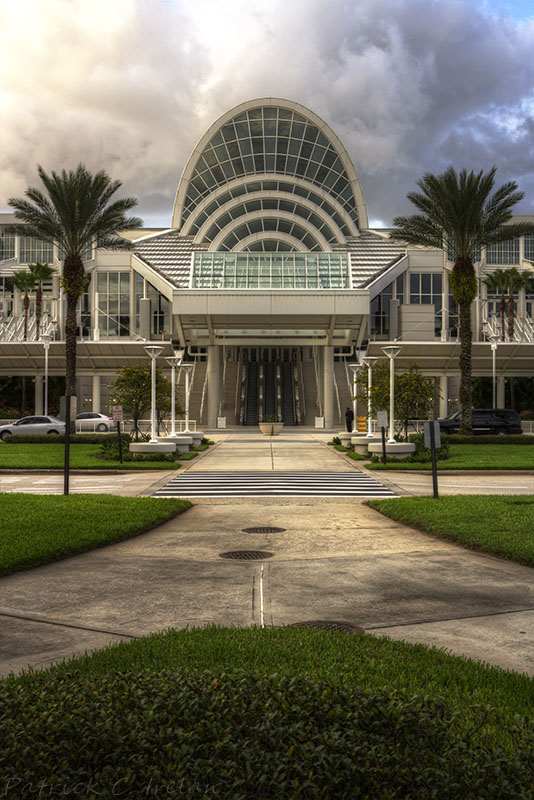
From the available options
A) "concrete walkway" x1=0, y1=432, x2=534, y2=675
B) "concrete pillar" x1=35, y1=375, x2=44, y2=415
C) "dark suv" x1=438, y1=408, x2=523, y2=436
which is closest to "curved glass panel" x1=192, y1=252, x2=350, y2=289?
"concrete pillar" x1=35, y1=375, x2=44, y2=415

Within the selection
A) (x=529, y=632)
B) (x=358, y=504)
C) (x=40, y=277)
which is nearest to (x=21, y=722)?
(x=529, y=632)

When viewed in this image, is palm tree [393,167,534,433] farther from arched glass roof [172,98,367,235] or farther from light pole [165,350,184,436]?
arched glass roof [172,98,367,235]

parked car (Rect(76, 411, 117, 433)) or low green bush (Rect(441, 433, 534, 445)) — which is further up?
parked car (Rect(76, 411, 117, 433))

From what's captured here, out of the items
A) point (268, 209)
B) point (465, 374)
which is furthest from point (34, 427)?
point (268, 209)

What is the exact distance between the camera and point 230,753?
3104mm

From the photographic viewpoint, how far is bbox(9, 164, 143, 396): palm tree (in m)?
36.0

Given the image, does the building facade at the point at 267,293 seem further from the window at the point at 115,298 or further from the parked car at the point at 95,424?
the parked car at the point at 95,424

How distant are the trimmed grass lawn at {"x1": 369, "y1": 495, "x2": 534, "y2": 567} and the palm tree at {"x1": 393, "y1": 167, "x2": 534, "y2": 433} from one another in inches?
829

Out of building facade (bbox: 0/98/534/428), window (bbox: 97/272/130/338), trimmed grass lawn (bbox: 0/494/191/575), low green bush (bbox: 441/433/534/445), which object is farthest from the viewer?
window (bbox: 97/272/130/338)

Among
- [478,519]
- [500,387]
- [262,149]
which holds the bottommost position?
[478,519]

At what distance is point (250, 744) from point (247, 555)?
6.73 m

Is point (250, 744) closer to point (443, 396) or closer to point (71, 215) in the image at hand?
point (71, 215)

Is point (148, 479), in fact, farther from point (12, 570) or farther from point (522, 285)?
point (522, 285)

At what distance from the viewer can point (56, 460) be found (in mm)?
25797
